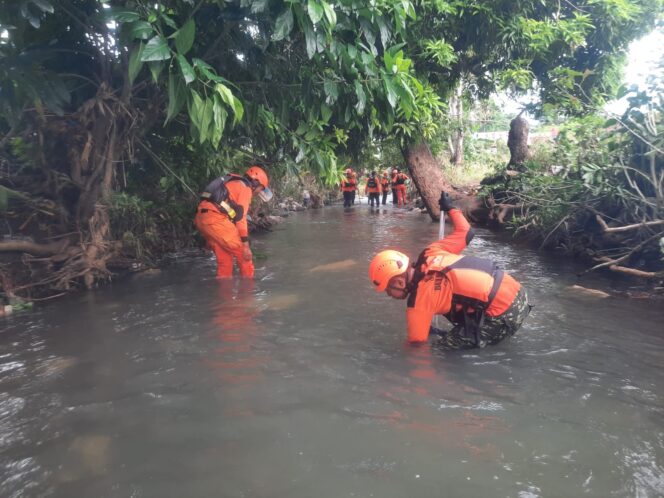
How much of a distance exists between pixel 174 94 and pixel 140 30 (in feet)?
1.53

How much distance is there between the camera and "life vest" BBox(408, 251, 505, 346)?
3.88 m

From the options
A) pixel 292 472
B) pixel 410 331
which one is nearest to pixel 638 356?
pixel 410 331

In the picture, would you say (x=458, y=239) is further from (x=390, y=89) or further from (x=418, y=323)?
(x=390, y=89)

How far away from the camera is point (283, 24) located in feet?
11.7

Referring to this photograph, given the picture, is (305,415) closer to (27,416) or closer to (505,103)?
(27,416)

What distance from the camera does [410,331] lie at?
401cm

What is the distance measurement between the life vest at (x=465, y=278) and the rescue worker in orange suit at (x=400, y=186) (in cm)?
1819

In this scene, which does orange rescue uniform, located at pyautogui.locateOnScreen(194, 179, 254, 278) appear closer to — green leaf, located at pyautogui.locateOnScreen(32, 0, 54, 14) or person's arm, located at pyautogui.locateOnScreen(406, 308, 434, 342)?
green leaf, located at pyautogui.locateOnScreen(32, 0, 54, 14)

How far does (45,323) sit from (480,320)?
4.46m

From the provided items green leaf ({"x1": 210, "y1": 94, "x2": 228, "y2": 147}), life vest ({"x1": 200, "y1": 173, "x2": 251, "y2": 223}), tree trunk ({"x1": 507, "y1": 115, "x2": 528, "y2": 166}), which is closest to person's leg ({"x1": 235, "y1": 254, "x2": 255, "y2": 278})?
life vest ({"x1": 200, "y1": 173, "x2": 251, "y2": 223})

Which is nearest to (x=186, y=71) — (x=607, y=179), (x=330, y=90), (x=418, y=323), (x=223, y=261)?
(x=330, y=90)

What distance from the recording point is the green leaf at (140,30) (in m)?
3.34

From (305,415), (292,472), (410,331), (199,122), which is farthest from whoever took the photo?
(410,331)

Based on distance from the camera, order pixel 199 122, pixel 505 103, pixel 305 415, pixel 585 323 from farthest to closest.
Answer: pixel 505 103 → pixel 585 323 → pixel 199 122 → pixel 305 415
